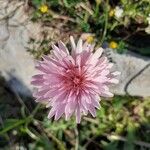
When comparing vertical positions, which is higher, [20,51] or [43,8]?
[43,8]

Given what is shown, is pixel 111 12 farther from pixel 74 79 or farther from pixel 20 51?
pixel 74 79

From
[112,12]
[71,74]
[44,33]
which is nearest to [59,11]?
[44,33]

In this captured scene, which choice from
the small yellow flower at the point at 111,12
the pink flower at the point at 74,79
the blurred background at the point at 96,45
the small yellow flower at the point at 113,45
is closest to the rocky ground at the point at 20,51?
the blurred background at the point at 96,45

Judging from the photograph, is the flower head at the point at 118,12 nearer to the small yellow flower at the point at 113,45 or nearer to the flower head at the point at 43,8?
the small yellow flower at the point at 113,45

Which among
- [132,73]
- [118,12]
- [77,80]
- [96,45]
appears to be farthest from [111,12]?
[77,80]

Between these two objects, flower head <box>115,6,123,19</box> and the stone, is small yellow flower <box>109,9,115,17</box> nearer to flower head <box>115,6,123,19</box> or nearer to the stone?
flower head <box>115,6,123,19</box>

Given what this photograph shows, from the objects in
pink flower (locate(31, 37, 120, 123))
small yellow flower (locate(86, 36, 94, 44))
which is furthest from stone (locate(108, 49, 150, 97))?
pink flower (locate(31, 37, 120, 123))
